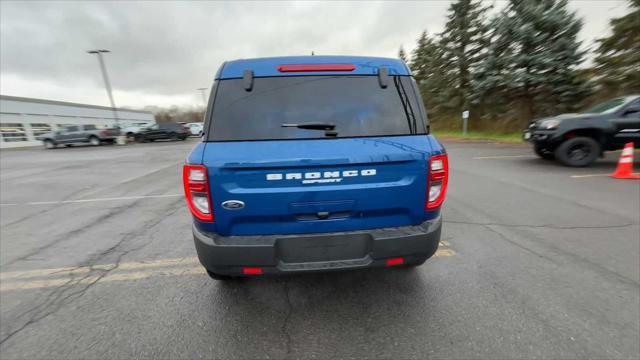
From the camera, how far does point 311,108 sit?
211cm

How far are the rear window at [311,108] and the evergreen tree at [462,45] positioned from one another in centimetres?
2090

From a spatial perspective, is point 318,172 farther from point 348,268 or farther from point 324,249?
point 348,268

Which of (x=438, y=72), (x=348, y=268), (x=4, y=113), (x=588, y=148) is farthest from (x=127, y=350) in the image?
(x=4, y=113)

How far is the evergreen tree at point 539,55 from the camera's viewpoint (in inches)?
599

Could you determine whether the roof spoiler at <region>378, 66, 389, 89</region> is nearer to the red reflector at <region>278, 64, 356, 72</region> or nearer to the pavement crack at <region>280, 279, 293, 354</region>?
the red reflector at <region>278, 64, 356, 72</region>

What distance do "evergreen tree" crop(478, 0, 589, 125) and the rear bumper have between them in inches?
729

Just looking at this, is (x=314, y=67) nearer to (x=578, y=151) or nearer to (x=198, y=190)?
(x=198, y=190)

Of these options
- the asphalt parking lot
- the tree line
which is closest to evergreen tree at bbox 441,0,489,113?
the tree line

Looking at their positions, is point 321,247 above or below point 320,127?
below

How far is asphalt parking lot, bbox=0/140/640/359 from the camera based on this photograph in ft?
6.61

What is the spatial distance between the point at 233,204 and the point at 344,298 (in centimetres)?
136

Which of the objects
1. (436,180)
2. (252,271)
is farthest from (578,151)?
(252,271)

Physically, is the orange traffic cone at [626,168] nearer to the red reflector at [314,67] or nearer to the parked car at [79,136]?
the red reflector at [314,67]

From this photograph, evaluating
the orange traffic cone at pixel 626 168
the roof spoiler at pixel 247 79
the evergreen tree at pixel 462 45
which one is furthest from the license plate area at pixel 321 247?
the evergreen tree at pixel 462 45
